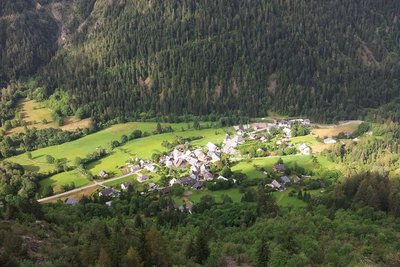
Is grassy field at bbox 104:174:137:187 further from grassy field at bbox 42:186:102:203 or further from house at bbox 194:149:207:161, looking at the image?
house at bbox 194:149:207:161

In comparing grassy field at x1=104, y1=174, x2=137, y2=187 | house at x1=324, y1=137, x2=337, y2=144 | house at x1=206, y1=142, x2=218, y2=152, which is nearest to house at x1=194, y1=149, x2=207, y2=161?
house at x1=206, y1=142, x2=218, y2=152

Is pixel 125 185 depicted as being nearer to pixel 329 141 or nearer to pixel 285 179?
pixel 285 179

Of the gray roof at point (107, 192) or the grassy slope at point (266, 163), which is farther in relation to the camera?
the grassy slope at point (266, 163)

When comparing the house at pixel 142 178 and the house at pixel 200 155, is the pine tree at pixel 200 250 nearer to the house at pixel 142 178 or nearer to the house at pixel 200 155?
the house at pixel 142 178

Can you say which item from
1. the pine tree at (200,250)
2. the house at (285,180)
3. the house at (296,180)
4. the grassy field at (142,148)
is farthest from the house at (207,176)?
the pine tree at (200,250)

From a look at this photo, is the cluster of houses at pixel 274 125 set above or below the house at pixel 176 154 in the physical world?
below
